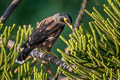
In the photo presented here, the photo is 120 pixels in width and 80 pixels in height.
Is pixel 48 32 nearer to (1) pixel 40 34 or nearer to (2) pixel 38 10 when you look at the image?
(1) pixel 40 34

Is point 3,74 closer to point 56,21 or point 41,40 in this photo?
point 41,40

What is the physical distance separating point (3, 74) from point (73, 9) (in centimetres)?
378

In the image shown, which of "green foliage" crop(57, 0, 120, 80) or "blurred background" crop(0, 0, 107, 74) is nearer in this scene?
"green foliage" crop(57, 0, 120, 80)

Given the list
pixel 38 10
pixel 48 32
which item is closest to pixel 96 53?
pixel 48 32

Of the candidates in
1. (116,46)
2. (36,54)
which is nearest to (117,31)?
(116,46)

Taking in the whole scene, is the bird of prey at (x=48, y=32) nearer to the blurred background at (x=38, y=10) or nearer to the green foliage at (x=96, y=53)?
the blurred background at (x=38, y=10)

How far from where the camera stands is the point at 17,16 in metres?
5.18

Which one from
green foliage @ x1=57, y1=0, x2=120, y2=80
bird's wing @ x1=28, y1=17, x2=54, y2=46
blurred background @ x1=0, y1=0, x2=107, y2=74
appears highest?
blurred background @ x1=0, y1=0, x2=107, y2=74

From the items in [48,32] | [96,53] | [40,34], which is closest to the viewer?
[96,53]

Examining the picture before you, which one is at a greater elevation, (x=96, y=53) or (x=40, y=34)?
(x=40, y=34)

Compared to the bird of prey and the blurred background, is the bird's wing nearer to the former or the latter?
the bird of prey

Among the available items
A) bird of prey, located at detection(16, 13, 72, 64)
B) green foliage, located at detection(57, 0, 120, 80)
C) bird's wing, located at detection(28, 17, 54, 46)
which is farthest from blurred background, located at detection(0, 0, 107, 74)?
green foliage, located at detection(57, 0, 120, 80)

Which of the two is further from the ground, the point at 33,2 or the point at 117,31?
the point at 33,2

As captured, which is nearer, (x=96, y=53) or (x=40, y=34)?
(x=96, y=53)
